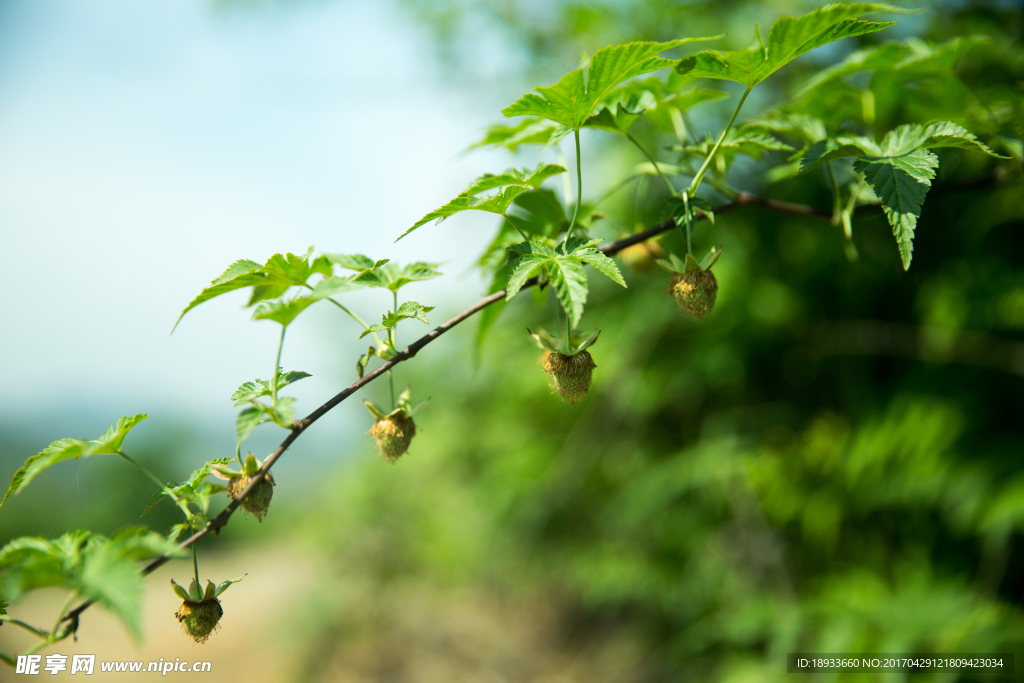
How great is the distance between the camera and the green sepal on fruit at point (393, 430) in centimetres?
57

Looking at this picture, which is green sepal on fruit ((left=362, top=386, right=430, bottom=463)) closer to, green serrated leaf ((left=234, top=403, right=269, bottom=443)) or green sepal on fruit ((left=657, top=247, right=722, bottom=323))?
green serrated leaf ((left=234, top=403, right=269, bottom=443))

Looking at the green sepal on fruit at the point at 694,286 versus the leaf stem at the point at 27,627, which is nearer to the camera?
the leaf stem at the point at 27,627

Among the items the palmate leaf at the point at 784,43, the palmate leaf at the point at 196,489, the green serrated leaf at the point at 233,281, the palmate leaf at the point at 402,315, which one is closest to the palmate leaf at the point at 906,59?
the palmate leaf at the point at 784,43

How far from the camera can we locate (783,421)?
5.97ft

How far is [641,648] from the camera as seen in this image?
2457mm

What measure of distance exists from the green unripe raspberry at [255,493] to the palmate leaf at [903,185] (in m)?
0.61

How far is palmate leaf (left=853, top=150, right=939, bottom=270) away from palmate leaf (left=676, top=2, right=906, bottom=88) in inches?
4.8

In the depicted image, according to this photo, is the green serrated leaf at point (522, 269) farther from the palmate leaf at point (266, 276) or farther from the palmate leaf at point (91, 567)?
the palmate leaf at point (91, 567)

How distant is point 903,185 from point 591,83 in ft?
1.02

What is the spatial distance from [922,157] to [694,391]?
1.52 meters

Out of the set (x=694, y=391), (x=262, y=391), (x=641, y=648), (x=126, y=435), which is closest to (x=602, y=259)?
(x=262, y=391)

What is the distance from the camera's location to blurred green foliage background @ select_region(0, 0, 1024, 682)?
4.23ft

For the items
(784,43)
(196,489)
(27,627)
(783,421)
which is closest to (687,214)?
(784,43)

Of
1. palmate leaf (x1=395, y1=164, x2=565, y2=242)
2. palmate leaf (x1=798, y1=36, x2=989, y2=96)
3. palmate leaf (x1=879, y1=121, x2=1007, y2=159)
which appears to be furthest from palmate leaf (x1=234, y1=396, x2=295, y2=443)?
palmate leaf (x1=798, y1=36, x2=989, y2=96)
